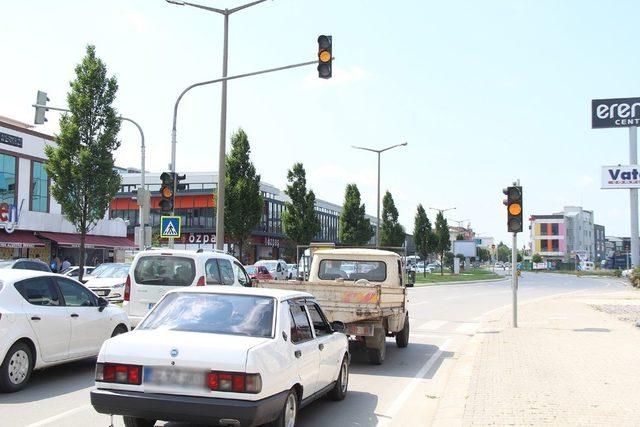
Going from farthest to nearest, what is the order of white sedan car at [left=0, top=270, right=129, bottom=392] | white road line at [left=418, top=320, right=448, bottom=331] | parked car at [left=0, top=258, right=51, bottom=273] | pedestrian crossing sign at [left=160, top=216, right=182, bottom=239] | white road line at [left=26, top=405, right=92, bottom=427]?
parked car at [left=0, top=258, right=51, bottom=273]
pedestrian crossing sign at [left=160, top=216, right=182, bottom=239]
white road line at [left=418, top=320, right=448, bottom=331]
white sedan car at [left=0, top=270, right=129, bottom=392]
white road line at [left=26, top=405, right=92, bottom=427]

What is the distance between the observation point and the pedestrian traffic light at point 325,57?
15.6 m

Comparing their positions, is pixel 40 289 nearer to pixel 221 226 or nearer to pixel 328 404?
pixel 328 404

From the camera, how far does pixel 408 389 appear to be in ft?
30.3

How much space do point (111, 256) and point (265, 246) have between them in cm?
2299

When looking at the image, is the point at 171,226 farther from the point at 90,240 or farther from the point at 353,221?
the point at 353,221

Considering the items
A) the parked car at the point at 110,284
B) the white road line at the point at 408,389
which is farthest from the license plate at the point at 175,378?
the parked car at the point at 110,284

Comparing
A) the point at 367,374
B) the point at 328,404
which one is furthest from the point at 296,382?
the point at 367,374

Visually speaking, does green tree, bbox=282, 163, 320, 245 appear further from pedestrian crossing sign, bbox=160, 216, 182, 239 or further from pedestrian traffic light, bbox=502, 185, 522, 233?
pedestrian traffic light, bbox=502, 185, 522, 233

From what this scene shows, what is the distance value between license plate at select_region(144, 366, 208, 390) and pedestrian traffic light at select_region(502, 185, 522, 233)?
494 inches

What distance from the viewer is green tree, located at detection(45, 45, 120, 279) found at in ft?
89.6

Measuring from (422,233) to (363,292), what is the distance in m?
61.8

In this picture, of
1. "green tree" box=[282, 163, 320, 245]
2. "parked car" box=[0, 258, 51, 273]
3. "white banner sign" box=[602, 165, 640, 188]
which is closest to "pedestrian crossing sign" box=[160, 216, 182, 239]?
"parked car" box=[0, 258, 51, 273]

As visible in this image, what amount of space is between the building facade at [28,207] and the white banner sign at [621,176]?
98.7 ft

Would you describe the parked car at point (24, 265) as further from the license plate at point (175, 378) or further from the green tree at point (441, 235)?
the green tree at point (441, 235)
